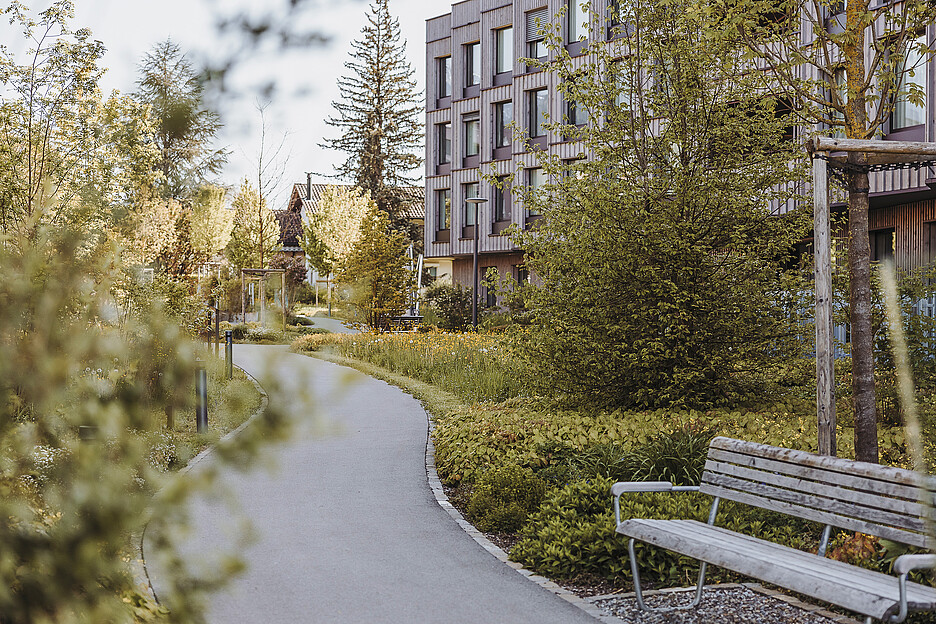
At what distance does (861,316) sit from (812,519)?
247 cm

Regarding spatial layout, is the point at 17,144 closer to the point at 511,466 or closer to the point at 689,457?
the point at 511,466

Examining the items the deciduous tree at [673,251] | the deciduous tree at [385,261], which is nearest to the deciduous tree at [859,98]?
the deciduous tree at [673,251]

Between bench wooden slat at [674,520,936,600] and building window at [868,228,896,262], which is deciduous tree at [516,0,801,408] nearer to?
bench wooden slat at [674,520,936,600]

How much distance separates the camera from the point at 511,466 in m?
7.54

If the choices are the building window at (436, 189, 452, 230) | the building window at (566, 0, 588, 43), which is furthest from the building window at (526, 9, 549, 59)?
the building window at (436, 189, 452, 230)

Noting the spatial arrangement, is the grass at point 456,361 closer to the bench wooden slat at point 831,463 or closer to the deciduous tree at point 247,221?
the bench wooden slat at point 831,463

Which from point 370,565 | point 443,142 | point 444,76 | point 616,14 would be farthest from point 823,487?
point 444,76

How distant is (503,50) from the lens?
121 ft

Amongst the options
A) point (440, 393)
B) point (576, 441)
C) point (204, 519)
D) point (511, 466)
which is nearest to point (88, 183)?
point (204, 519)

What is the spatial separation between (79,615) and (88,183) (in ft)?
1.88

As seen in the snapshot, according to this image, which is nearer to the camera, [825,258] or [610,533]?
[610,533]

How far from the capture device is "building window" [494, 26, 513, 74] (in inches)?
1436

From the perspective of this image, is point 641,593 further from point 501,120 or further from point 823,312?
point 501,120

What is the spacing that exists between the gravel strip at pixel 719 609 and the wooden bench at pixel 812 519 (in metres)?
0.11
